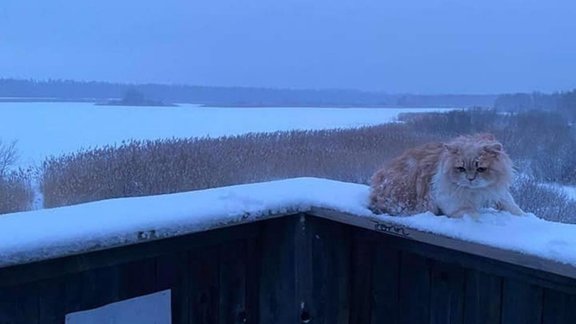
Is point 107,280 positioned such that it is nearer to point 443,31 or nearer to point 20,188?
point 20,188

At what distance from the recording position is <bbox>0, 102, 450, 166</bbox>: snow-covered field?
973 centimetres

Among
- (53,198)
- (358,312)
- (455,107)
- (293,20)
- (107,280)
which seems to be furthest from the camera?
(293,20)

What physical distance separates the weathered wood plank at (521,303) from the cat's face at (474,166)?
1.02ft

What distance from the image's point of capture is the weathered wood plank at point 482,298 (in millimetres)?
1285

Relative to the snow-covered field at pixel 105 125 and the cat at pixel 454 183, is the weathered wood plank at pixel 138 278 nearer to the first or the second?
the cat at pixel 454 183

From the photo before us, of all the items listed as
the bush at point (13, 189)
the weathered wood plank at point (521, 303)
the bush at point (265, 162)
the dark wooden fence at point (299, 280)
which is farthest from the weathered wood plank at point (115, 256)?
the bush at point (265, 162)

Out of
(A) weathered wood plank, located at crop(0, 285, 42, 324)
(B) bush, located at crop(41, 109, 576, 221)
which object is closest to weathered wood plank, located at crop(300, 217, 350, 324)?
(A) weathered wood plank, located at crop(0, 285, 42, 324)

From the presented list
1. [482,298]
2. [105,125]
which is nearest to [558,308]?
[482,298]

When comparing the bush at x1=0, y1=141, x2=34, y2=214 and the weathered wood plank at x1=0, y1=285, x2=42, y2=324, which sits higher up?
the weathered wood plank at x1=0, y1=285, x2=42, y2=324

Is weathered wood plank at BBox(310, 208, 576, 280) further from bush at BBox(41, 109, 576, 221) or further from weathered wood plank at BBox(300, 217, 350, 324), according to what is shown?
bush at BBox(41, 109, 576, 221)

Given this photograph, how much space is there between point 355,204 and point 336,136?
8874mm

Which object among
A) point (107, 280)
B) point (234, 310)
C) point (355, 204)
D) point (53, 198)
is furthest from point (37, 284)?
point (53, 198)

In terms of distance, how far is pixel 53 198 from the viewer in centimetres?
698

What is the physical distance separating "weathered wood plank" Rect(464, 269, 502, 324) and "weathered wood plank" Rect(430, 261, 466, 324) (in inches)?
0.7
